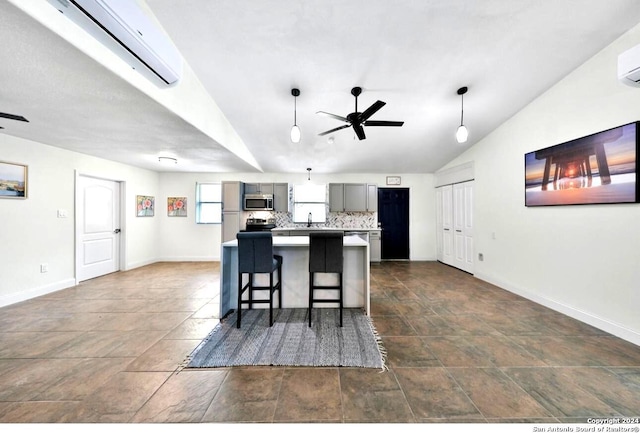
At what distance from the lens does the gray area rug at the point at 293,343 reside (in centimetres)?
202

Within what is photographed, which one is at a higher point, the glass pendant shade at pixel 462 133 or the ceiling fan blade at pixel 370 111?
the ceiling fan blade at pixel 370 111

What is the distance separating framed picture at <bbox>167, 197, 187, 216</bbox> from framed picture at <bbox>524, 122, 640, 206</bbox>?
7165mm

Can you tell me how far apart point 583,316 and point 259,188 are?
6018 mm

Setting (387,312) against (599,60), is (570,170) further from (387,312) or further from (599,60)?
(387,312)

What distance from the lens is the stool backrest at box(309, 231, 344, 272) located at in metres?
2.59

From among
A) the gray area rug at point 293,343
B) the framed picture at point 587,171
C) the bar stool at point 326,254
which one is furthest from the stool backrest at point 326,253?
the framed picture at point 587,171

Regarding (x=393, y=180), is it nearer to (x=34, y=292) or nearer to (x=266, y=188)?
(x=266, y=188)

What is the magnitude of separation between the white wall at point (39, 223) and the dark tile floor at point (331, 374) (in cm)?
49

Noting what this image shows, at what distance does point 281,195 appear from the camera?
237 inches

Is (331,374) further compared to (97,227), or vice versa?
(97,227)

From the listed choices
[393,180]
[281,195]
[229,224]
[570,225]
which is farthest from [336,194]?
[570,225]

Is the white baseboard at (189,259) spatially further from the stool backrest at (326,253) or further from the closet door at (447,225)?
the closet door at (447,225)

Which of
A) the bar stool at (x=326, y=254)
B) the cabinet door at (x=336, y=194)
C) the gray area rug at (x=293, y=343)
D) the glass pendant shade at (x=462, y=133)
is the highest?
the glass pendant shade at (x=462, y=133)

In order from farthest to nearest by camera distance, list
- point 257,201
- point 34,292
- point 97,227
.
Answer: point 257,201 < point 97,227 < point 34,292
